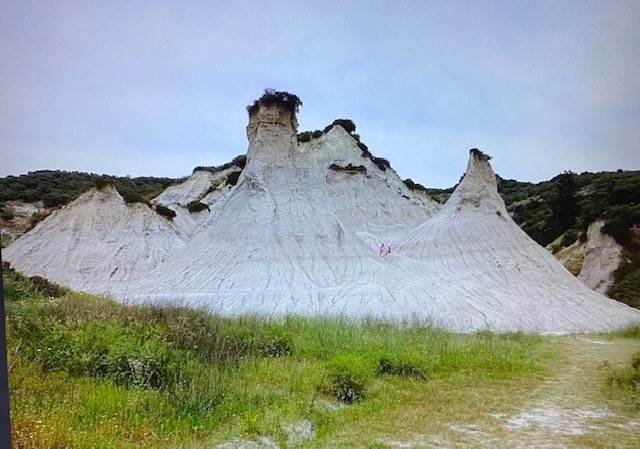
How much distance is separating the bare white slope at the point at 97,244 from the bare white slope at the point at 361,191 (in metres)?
7.83

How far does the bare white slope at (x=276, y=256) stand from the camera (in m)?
13.5

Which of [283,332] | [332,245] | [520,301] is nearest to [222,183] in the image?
[332,245]

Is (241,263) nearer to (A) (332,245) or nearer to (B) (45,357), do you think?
(A) (332,245)

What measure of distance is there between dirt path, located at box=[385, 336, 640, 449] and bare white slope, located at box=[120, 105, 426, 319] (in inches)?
272

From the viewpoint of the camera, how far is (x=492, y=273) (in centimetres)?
1515

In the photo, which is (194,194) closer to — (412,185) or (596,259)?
(412,185)

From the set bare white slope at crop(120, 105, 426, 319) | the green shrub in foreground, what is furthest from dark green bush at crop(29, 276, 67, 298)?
the green shrub in foreground

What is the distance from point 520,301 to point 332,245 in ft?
A: 19.8

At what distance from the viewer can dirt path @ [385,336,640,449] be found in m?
3.96

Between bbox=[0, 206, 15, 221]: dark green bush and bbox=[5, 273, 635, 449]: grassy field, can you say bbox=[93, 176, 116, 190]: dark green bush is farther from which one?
bbox=[5, 273, 635, 449]: grassy field

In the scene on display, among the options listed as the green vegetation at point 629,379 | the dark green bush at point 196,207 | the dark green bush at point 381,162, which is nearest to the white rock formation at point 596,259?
the dark green bush at point 381,162

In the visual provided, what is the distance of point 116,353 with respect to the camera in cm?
524

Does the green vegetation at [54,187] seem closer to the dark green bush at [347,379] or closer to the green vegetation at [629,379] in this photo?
the dark green bush at [347,379]

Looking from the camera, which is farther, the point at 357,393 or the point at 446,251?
the point at 446,251
